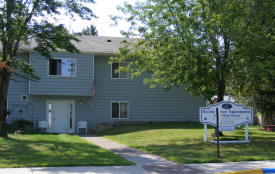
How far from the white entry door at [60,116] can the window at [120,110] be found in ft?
9.61

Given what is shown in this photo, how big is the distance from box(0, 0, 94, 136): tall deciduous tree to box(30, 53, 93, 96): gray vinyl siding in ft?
20.5

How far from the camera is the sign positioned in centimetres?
1405

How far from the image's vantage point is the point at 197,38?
1389cm

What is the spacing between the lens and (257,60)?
1433 centimetres

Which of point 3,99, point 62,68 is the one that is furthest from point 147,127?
point 3,99

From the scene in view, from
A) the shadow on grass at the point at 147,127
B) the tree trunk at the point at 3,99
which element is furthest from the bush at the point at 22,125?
the tree trunk at the point at 3,99

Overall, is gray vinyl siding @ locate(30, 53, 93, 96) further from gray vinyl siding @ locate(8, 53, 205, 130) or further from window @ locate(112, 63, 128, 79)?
window @ locate(112, 63, 128, 79)

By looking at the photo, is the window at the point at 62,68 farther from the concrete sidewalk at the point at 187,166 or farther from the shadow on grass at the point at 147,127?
the concrete sidewalk at the point at 187,166

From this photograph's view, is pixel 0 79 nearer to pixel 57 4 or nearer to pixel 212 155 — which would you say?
pixel 57 4

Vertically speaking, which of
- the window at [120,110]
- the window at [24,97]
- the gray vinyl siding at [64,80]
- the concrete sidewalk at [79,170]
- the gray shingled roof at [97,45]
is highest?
the gray shingled roof at [97,45]

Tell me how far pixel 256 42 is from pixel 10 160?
33.3 feet

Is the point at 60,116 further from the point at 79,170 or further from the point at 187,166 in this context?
the point at 187,166

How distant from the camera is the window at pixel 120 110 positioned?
24.8 m

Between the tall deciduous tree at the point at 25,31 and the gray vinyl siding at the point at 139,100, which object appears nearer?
the tall deciduous tree at the point at 25,31
